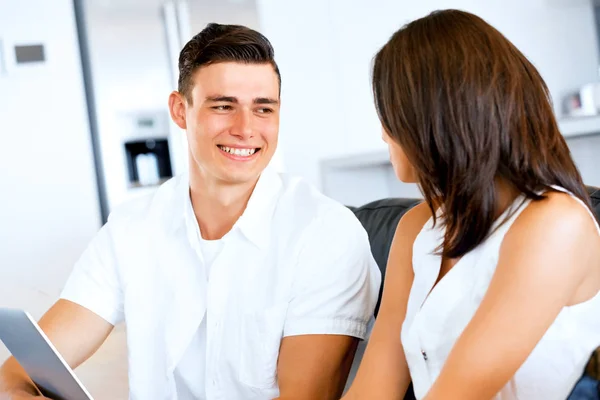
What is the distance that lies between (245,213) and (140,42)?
10.6ft

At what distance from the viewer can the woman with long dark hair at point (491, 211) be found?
1009 mm

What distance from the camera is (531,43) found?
438cm

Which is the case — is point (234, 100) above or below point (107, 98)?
below

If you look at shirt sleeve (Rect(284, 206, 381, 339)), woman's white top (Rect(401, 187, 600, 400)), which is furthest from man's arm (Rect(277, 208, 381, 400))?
woman's white top (Rect(401, 187, 600, 400))

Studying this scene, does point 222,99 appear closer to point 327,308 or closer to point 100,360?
point 327,308

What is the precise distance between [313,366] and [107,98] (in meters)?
3.48

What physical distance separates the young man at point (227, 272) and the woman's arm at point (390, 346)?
0.15m

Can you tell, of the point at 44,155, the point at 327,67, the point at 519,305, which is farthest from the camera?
the point at 327,67

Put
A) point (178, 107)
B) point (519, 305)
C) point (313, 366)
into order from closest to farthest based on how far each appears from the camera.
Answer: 1. point (519, 305)
2. point (313, 366)
3. point (178, 107)

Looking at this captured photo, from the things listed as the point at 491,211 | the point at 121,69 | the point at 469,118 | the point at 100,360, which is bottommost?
the point at 100,360

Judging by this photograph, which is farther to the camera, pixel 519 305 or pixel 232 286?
pixel 232 286

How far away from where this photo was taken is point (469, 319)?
1.13m

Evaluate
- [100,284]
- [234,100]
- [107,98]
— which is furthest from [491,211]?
[107,98]

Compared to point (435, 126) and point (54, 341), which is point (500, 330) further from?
point (54, 341)
